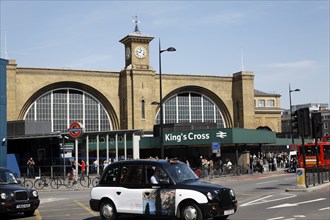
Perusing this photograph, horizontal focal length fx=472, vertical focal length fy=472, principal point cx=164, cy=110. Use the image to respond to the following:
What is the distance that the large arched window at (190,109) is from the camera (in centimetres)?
6606

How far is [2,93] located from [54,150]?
30.3 feet

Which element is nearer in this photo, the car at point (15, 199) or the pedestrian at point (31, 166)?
the car at point (15, 199)

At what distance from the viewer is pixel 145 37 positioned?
62906mm

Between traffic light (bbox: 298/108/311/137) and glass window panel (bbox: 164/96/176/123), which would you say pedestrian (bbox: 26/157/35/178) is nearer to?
traffic light (bbox: 298/108/311/137)

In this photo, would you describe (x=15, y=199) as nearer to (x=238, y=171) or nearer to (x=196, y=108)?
(x=238, y=171)

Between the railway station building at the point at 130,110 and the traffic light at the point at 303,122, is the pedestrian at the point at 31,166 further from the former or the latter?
the traffic light at the point at 303,122

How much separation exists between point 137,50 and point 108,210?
51185 millimetres

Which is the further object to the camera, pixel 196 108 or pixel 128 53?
pixel 196 108

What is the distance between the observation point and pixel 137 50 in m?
62.8

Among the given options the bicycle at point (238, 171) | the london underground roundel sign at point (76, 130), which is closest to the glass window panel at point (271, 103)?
the bicycle at point (238, 171)

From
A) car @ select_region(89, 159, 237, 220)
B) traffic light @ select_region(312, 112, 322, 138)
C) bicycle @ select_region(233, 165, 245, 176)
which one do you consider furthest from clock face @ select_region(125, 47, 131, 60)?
car @ select_region(89, 159, 237, 220)

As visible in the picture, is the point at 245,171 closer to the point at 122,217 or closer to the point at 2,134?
the point at 2,134

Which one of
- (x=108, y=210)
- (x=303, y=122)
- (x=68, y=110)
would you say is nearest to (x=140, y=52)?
(x=68, y=110)

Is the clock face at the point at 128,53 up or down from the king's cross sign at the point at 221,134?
up
